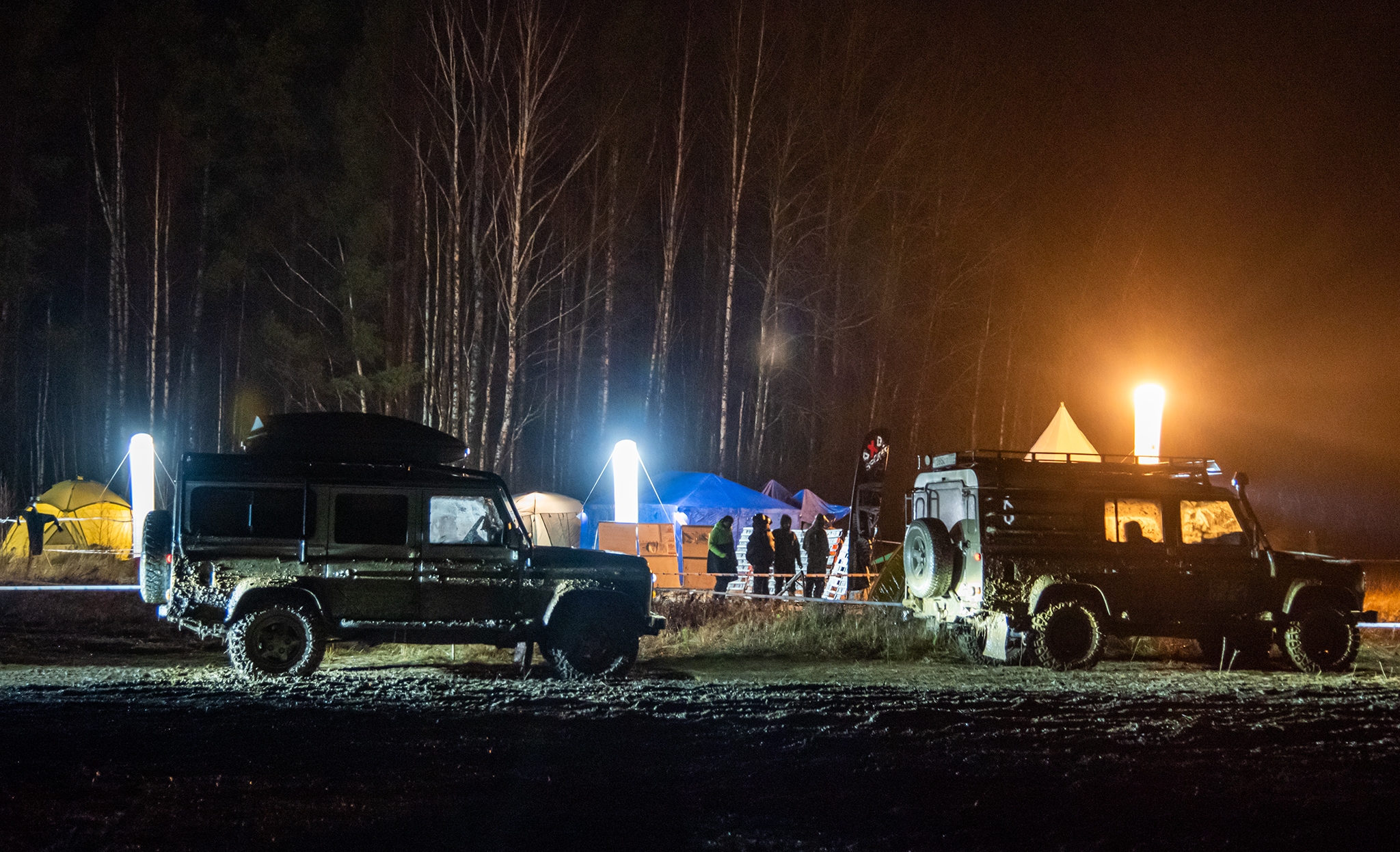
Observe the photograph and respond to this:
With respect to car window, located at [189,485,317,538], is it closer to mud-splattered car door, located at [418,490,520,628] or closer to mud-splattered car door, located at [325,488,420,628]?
mud-splattered car door, located at [325,488,420,628]

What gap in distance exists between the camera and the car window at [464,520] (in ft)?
34.8

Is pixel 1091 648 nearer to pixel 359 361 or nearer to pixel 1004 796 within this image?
pixel 1004 796

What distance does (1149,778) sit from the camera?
6.81m

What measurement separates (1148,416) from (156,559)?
1507 cm

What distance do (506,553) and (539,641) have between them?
92 cm

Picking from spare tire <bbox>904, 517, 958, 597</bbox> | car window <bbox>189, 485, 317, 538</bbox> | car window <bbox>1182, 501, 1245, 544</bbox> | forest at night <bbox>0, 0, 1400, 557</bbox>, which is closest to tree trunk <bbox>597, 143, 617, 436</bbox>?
forest at night <bbox>0, 0, 1400, 557</bbox>

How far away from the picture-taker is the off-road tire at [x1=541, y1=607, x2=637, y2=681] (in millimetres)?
10828

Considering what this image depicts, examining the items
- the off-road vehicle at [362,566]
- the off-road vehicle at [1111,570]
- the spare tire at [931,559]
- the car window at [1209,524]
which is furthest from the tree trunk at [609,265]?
the off-road vehicle at [362,566]

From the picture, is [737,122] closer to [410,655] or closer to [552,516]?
[552,516]

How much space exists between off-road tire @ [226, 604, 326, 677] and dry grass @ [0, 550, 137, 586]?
983cm

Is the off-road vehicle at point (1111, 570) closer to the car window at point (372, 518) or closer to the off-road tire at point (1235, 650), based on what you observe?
the off-road tire at point (1235, 650)

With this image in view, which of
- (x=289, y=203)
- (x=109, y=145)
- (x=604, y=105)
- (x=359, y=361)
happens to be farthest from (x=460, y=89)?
(x=109, y=145)

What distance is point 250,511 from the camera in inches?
405

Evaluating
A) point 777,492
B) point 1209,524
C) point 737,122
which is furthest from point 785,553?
point 737,122
